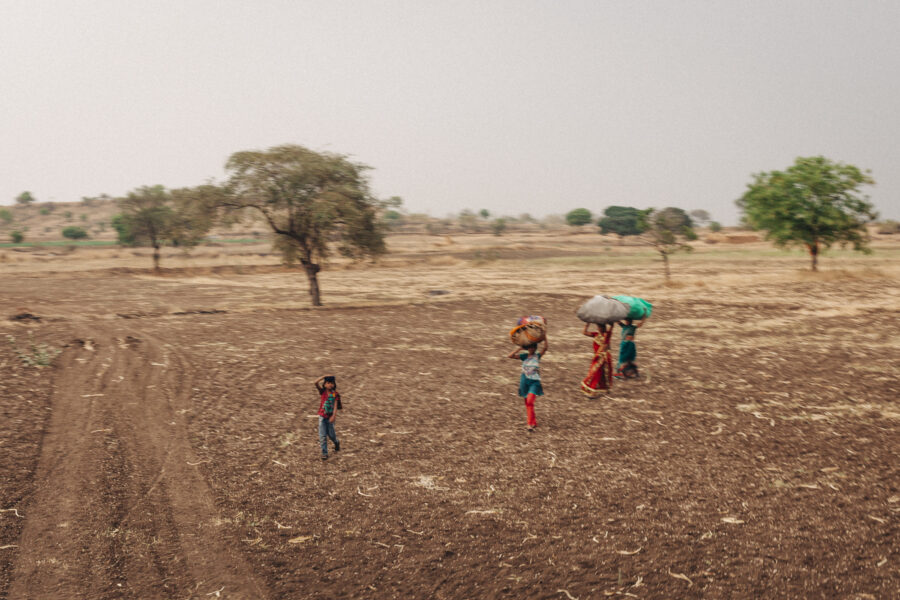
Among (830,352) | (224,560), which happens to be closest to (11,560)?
(224,560)

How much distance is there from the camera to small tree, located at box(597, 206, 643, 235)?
123625 mm

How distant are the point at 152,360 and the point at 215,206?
1309 centimetres

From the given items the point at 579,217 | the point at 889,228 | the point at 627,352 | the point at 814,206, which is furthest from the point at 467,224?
the point at 627,352

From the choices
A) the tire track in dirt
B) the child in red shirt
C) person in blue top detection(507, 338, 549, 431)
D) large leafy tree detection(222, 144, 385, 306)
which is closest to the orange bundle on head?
person in blue top detection(507, 338, 549, 431)

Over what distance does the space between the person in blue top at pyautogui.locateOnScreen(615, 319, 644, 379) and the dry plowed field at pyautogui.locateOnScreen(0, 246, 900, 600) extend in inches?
22.1

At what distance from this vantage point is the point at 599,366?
1222 cm

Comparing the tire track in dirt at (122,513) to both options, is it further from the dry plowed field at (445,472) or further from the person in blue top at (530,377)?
the person in blue top at (530,377)

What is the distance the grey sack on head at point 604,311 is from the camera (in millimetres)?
11312

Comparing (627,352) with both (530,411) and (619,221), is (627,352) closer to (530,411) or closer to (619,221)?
(530,411)

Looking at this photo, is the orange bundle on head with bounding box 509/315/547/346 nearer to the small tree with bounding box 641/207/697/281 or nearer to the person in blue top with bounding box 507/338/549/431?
the person in blue top with bounding box 507/338/549/431

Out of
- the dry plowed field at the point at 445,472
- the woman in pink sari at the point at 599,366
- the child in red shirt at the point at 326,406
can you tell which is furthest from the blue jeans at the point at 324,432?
the woman in pink sari at the point at 599,366

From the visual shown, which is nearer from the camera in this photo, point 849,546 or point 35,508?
point 849,546

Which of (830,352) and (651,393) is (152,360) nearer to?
(651,393)

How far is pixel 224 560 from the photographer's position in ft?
20.2
